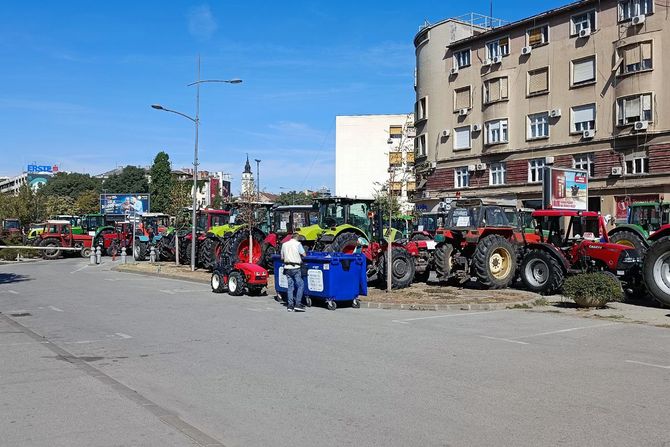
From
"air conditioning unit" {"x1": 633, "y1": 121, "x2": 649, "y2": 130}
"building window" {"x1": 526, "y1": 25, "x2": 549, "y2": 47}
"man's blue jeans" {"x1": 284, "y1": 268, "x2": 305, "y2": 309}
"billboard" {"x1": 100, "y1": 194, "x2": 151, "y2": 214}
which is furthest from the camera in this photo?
"billboard" {"x1": 100, "y1": 194, "x2": 151, "y2": 214}

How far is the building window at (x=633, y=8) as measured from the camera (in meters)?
31.4

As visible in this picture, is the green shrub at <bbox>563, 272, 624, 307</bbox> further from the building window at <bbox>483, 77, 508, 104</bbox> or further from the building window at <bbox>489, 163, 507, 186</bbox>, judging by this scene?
the building window at <bbox>483, 77, 508, 104</bbox>

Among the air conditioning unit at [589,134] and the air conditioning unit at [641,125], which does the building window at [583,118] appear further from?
the air conditioning unit at [641,125]

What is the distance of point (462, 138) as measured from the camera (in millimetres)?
42406

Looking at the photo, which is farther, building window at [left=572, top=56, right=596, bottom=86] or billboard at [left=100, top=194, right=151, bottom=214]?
billboard at [left=100, top=194, right=151, bottom=214]

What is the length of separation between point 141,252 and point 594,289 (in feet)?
89.4

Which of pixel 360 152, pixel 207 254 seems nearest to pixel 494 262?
pixel 207 254

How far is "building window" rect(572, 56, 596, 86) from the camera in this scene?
34.2m

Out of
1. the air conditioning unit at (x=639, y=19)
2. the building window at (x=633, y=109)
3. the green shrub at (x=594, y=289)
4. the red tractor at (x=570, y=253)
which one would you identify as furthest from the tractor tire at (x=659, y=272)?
the air conditioning unit at (x=639, y=19)

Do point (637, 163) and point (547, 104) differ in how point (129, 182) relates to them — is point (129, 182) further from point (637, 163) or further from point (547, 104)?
point (637, 163)

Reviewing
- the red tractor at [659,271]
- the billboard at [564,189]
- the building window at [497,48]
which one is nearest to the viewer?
the red tractor at [659,271]

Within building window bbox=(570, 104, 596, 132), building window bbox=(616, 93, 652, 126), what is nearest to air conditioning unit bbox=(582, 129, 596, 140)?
building window bbox=(570, 104, 596, 132)

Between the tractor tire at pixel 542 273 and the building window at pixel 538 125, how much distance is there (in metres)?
21.9

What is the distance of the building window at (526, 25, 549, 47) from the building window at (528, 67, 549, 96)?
163cm
